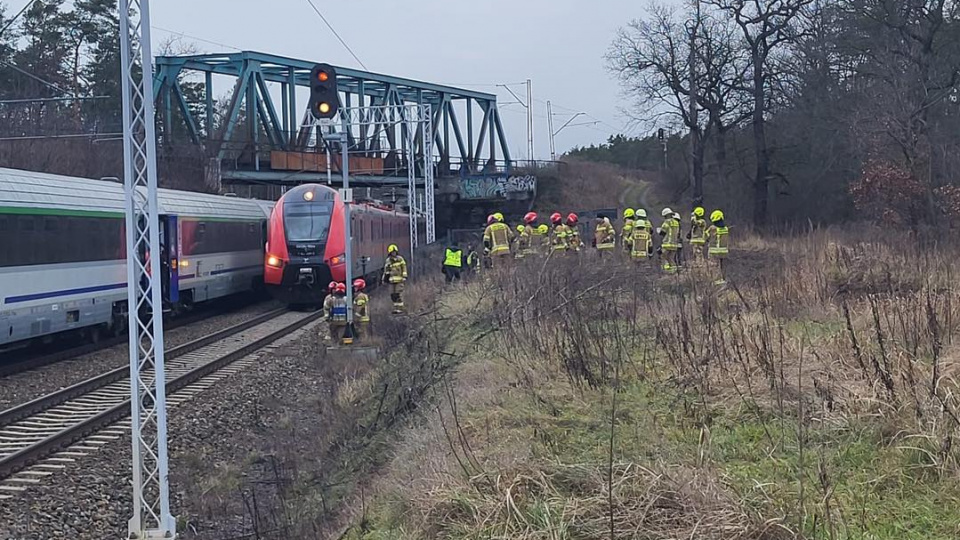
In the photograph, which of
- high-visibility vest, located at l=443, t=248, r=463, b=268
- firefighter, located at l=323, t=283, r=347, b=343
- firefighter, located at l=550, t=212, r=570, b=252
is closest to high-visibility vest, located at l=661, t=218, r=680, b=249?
firefighter, located at l=550, t=212, r=570, b=252

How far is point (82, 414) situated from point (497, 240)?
10.4m

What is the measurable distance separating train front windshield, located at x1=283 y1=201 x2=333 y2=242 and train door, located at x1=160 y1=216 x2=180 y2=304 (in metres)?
3.70

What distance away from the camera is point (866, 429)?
5.82 metres

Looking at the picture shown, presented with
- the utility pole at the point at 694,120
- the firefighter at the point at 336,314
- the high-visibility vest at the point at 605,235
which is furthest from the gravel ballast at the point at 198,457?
the utility pole at the point at 694,120

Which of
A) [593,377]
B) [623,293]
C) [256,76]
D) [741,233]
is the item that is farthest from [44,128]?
[593,377]

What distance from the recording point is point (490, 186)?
5484 centimetres

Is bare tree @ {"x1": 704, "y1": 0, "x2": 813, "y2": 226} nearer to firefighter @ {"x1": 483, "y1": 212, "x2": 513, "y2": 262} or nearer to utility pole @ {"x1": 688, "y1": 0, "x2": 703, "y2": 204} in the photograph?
utility pole @ {"x1": 688, "y1": 0, "x2": 703, "y2": 204}

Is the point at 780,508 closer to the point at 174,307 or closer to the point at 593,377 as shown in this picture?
the point at 593,377

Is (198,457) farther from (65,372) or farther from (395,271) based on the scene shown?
(395,271)

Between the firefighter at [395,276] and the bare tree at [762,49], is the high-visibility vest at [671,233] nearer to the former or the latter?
the firefighter at [395,276]

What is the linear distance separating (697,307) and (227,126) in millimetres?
36525

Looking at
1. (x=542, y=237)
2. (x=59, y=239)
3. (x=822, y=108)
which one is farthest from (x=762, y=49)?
(x=59, y=239)

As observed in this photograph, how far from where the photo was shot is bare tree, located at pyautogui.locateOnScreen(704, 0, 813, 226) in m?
35.8

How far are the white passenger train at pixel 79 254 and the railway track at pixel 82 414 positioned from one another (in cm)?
162
